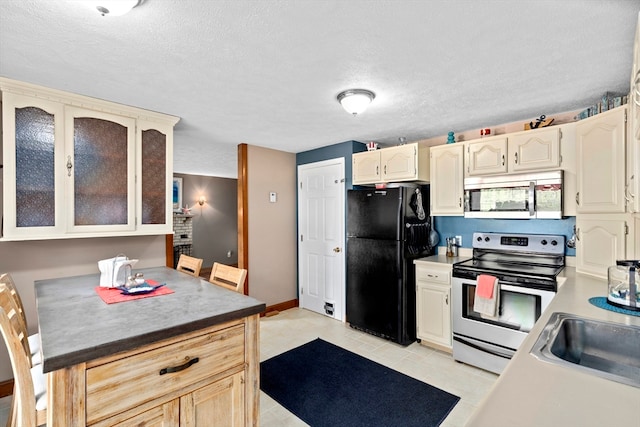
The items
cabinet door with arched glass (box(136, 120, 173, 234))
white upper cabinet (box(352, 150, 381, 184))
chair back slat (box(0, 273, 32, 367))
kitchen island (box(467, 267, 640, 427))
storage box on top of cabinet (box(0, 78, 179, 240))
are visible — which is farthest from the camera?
white upper cabinet (box(352, 150, 381, 184))

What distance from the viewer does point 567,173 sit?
252 cm

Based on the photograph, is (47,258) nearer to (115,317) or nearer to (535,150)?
(115,317)

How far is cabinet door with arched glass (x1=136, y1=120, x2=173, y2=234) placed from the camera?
2.60 metres

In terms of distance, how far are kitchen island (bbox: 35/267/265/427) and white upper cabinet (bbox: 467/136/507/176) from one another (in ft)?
7.92

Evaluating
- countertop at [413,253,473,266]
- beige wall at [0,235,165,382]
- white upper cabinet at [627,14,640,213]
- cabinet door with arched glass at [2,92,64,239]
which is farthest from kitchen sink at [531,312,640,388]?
beige wall at [0,235,165,382]

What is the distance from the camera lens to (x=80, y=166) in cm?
231

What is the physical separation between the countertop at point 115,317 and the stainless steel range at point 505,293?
1.95 metres

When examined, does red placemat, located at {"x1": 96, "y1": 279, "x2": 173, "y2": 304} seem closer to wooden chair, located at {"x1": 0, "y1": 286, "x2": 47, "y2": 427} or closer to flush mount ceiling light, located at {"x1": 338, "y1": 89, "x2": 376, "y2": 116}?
wooden chair, located at {"x1": 0, "y1": 286, "x2": 47, "y2": 427}

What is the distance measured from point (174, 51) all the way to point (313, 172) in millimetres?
2611

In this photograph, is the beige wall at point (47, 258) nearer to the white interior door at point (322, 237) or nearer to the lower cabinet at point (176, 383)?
the lower cabinet at point (176, 383)

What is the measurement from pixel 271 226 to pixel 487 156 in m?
2.64

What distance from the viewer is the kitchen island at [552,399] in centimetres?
73

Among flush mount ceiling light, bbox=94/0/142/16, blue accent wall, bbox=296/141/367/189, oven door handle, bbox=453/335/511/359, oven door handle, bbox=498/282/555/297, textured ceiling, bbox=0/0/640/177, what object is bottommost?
oven door handle, bbox=453/335/511/359

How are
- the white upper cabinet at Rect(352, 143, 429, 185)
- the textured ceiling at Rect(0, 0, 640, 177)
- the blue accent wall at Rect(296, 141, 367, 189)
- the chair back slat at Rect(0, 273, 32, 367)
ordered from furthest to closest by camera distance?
the blue accent wall at Rect(296, 141, 367, 189)
the white upper cabinet at Rect(352, 143, 429, 185)
the chair back slat at Rect(0, 273, 32, 367)
the textured ceiling at Rect(0, 0, 640, 177)
